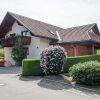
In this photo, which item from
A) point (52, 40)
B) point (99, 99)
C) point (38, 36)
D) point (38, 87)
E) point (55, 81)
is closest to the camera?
point (99, 99)

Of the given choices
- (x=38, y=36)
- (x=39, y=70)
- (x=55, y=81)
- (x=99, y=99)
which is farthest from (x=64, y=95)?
(x=38, y=36)

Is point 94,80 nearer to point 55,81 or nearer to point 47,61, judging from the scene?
point 55,81

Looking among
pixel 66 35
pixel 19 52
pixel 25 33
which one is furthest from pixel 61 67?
pixel 25 33

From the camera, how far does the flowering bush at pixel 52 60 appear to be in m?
15.9

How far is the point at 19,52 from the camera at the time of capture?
26.4 meters

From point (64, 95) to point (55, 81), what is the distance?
3.71 m

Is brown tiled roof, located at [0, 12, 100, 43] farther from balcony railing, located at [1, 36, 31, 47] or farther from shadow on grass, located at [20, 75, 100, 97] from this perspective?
shadow on grass, located at [20, 75, 100, 97]

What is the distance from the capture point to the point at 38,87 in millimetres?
12977

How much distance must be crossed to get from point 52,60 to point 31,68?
7.04ft

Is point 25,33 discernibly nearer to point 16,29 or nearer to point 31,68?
point 16,29

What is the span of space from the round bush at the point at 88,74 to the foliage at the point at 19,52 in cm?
1373

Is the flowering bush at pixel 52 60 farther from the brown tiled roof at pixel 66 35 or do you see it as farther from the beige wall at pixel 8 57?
the beige wall at pixel 8 57

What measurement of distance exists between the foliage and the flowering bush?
1063cm

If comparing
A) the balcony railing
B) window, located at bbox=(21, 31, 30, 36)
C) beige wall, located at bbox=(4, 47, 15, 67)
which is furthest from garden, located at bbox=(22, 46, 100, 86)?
beige wall, located at bbox=(4, 47, 15, 67)
